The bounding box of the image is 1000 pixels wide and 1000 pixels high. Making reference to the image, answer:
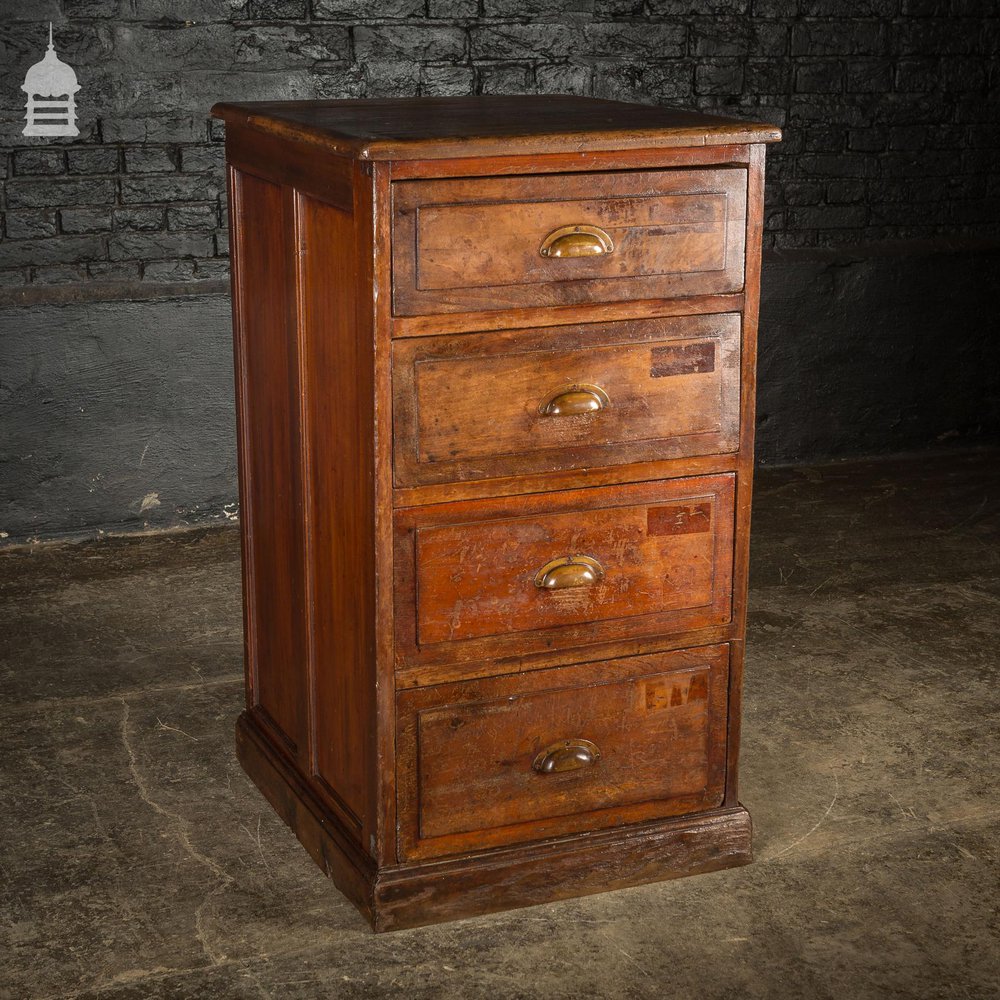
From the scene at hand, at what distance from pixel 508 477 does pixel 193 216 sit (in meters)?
2.33

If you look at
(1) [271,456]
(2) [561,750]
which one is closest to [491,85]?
(1) [271,456]

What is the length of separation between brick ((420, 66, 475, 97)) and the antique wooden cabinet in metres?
1.89

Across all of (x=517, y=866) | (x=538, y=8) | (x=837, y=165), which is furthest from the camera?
(x=837, y=165)

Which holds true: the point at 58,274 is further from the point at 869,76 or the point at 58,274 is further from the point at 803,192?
the point at 869,76

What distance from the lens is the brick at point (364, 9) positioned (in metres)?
4.33

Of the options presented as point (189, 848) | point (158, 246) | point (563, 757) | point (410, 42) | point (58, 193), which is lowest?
point (189, 848)

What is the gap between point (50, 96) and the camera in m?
4.12

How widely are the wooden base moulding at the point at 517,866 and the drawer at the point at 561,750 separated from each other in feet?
0.08

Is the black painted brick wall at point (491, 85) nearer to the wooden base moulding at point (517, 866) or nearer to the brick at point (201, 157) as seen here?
the brick at point (201, 157)

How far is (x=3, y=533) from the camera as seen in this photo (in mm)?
4305

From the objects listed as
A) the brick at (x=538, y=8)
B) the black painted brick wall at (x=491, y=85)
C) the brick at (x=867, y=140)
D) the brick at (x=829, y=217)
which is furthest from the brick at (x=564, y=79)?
the brick at (x=867, y=140)

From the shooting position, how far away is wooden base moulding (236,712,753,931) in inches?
95.3

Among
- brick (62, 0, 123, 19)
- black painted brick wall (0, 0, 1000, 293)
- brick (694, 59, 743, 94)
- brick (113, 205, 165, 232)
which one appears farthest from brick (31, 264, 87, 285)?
brick (694, 59, 743, 94)

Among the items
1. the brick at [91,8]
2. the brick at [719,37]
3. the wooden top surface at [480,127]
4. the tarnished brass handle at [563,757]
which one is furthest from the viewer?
the brick at [719,37]
